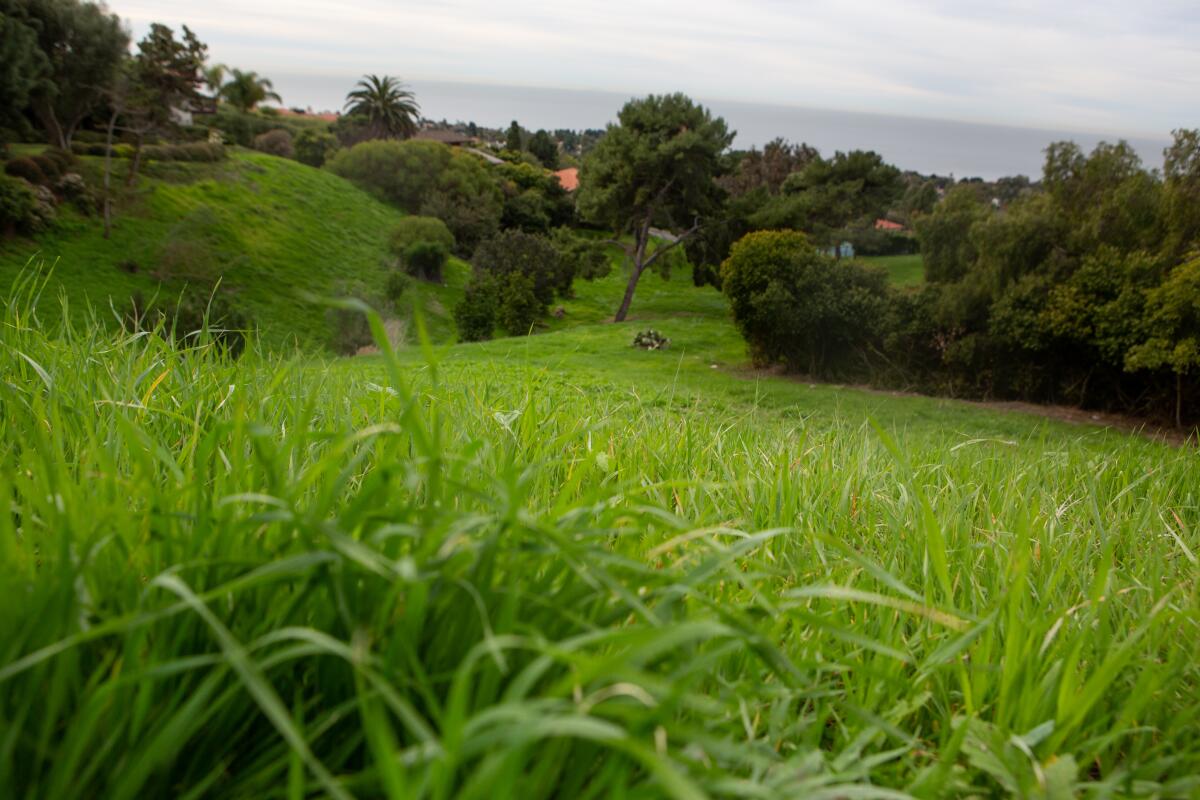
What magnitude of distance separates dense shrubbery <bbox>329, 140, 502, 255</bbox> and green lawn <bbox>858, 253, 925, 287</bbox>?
23.0 metres

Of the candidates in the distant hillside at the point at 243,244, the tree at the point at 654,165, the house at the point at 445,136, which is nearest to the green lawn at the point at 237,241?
the distant hillside at the point at 243,244

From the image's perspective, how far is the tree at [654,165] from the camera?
27.5 m

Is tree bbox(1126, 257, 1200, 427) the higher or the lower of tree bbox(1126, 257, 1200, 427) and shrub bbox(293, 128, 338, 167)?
the lower

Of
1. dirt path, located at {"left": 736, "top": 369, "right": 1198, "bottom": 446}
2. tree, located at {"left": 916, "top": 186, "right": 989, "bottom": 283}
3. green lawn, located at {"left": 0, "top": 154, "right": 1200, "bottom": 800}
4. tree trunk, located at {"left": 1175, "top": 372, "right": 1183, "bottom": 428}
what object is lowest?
dirt path, located at {"left": 736, "top": 369, "right": 1198, "bottom": 446}

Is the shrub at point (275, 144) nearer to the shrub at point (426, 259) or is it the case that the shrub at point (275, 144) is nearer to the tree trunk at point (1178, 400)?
the shrub at point (426, 259)

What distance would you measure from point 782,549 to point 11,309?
2.31m

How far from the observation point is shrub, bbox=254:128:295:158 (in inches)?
2084

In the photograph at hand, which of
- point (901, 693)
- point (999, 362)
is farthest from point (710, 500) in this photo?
point (999, 362)

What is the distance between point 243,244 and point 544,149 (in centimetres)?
3939

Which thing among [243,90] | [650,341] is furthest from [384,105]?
[650,341]

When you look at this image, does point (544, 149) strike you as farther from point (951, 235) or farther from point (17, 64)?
point (951, 235)

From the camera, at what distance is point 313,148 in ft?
181

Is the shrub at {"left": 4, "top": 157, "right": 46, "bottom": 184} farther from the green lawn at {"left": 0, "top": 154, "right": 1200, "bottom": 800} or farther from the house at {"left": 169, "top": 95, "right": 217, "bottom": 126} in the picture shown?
the green lawn at {"left": 0, "top": 154, "right": 1200, "bottom": 800}

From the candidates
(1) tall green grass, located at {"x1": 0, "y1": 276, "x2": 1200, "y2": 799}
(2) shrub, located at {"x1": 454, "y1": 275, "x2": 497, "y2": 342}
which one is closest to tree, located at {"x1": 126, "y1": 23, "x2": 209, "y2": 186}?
(2) shrub, located at {"x1": 454, "y1": 275, "x2": 497, "y2": 342}
